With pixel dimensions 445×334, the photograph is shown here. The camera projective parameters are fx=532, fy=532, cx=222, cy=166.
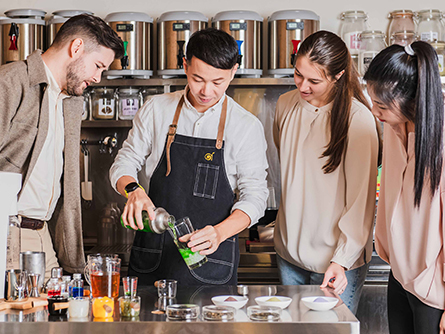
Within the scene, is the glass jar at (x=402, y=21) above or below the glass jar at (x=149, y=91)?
above

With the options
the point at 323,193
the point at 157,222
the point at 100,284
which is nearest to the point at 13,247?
the point at 100,284

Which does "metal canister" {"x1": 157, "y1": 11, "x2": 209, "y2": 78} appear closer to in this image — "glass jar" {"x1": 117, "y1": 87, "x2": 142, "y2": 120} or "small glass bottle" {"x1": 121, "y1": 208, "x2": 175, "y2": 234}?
"glass jar" {"x1": 117, "y1": 87, "x2": 142, "y2": 120}

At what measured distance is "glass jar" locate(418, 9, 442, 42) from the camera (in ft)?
10.9

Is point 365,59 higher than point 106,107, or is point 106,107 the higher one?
point 365,59

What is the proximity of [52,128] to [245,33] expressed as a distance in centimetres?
150

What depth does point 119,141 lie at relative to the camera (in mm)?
3547

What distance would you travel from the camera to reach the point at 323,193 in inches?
79.0

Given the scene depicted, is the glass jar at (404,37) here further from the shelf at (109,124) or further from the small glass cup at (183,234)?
the small glass cup at (183,234)

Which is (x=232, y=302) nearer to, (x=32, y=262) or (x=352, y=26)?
(x=32, y=262)

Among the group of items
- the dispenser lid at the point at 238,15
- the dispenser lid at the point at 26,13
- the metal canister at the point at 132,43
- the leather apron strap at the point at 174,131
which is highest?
the dispenser lid at the point at 26,13

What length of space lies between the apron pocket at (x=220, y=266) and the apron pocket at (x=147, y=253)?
15 centimetres

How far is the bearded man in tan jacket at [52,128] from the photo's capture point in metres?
1.95

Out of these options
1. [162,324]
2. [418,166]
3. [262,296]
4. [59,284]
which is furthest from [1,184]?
[418,166]

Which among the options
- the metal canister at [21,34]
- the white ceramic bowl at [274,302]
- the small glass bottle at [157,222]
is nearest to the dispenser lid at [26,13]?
the metal canister at [21,34]
